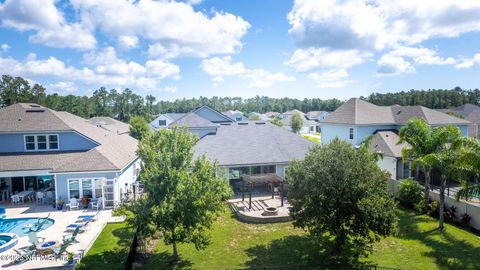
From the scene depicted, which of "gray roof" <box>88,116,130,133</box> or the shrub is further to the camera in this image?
"gray roof" <box>88,116,130,133</box>

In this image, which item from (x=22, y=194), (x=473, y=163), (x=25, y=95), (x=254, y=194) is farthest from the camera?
(x=25, y=95)

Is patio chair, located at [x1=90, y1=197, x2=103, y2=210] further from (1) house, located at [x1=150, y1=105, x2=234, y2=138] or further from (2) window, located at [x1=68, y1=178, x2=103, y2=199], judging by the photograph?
(1) house, located at [x1=150, y1=105, x2=234, y2=138]

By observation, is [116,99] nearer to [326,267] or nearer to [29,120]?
[29,120]

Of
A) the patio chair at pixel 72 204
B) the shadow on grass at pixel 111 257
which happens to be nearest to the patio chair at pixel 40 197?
the patio chair at pixel 72 204

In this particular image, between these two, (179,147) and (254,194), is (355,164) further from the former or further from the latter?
(254,194)

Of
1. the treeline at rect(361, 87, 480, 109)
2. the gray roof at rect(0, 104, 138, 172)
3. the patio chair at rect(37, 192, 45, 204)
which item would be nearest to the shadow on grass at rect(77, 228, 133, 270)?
the gray roof at rect(0, 104, 138, 172)

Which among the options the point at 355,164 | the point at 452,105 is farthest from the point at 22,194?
the point at 452,105

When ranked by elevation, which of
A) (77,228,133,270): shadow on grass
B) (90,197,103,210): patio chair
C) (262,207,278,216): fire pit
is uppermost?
(90,197,103,210): patio chair
